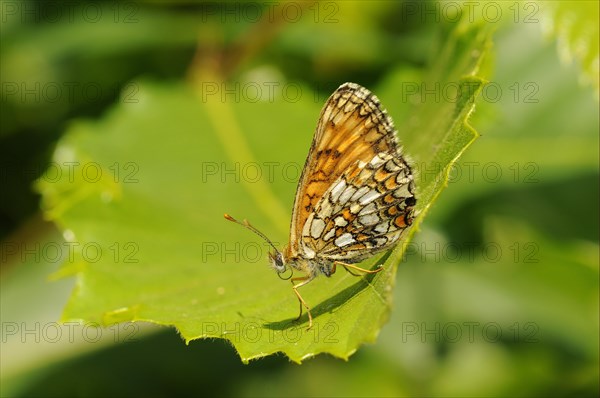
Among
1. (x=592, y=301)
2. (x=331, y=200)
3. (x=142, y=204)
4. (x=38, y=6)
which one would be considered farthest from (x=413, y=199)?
(x=38, y=6)

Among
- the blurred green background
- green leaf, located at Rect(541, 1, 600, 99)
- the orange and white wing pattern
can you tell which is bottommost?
the blurred green background

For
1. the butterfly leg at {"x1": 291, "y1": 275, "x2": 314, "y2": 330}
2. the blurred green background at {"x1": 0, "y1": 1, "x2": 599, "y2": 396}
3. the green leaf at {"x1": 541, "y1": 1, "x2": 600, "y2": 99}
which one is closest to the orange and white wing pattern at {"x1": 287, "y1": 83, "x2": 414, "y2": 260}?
the butterfly leg at {"x1": 291, "y1": 275, "x2": 314, "y2": 330}

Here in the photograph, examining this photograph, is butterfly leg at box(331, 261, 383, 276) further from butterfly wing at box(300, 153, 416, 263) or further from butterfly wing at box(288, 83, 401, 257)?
butterfly wing at box(288, 83, 401, 257)

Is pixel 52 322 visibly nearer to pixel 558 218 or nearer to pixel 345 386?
pixel 345 386

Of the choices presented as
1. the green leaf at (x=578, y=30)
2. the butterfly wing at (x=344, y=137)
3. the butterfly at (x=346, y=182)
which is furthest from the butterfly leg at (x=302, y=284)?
the green leaf at (x=578, y=30)

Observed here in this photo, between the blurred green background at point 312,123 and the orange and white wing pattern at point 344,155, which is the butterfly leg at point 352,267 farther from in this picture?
the blurred green background at point 312,123
